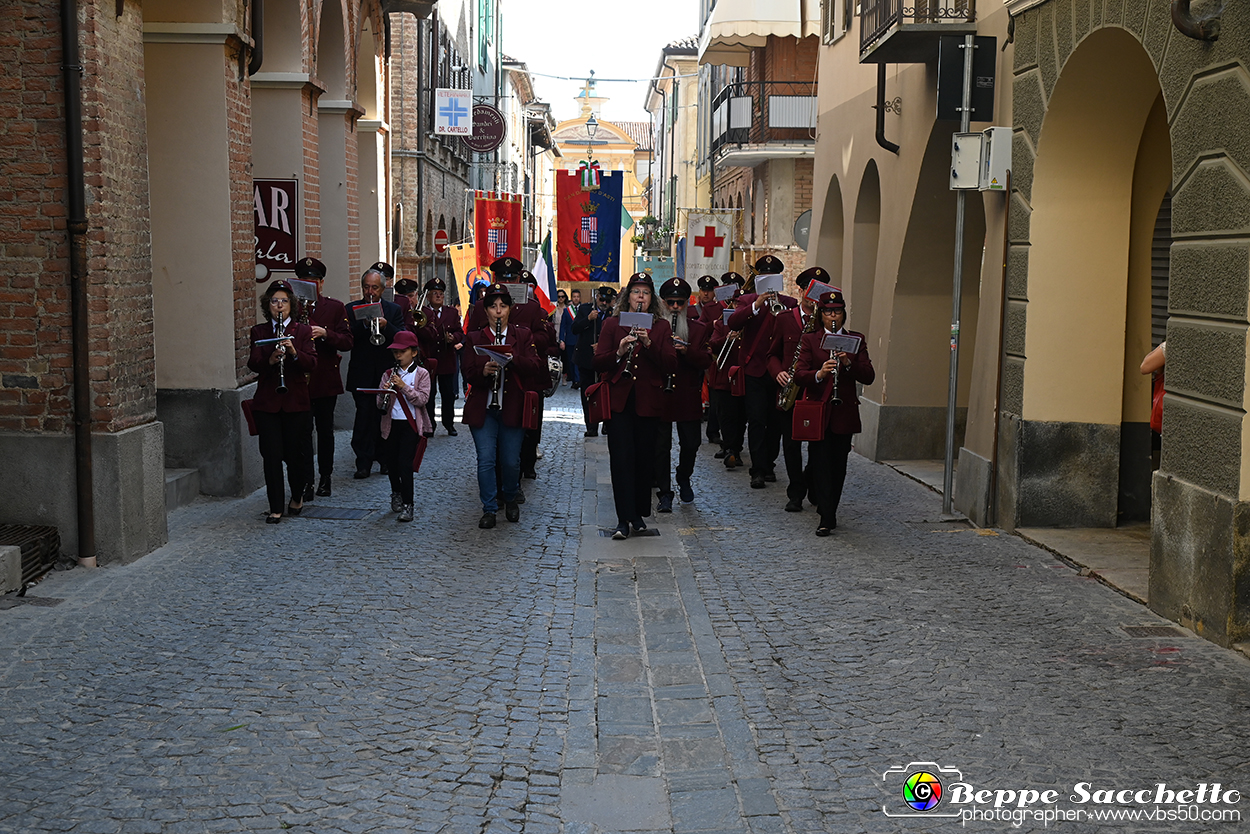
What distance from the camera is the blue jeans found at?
10406mm

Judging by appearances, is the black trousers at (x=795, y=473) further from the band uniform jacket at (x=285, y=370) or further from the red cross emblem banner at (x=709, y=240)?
the red cross emblem banner at (x=709, y=240)

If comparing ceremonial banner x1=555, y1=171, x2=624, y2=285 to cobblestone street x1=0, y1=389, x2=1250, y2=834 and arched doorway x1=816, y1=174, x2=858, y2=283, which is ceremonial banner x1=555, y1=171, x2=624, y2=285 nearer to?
arched doorway x1=816, y1=174, x2=858, y2=283

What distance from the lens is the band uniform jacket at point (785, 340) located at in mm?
11422

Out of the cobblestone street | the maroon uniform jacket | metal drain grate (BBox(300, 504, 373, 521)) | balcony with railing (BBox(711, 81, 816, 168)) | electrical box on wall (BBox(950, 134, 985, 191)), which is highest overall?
balcony with railing (BBox(711, 81, 816, 168))

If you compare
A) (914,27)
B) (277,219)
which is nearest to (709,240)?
(914,27)

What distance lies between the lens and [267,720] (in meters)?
5.59

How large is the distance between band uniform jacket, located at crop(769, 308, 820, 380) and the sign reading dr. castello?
4.69 m

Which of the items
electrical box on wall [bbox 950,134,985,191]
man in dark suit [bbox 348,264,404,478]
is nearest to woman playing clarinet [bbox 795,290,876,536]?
electrical box on wall [bbox 950,134,985,191]

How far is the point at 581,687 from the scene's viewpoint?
20.5ft

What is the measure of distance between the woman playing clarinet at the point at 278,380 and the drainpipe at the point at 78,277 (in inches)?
69.6

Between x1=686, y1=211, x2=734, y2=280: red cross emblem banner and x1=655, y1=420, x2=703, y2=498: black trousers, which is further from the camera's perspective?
x1=686, y1=211, x2=734, y2=280: red cross emblem banner

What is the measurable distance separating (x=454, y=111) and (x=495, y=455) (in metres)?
21.4

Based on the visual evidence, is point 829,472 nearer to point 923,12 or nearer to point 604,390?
point 604,390

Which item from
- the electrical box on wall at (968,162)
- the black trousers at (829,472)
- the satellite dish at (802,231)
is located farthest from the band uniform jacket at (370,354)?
the satellite dish at (802,231)
